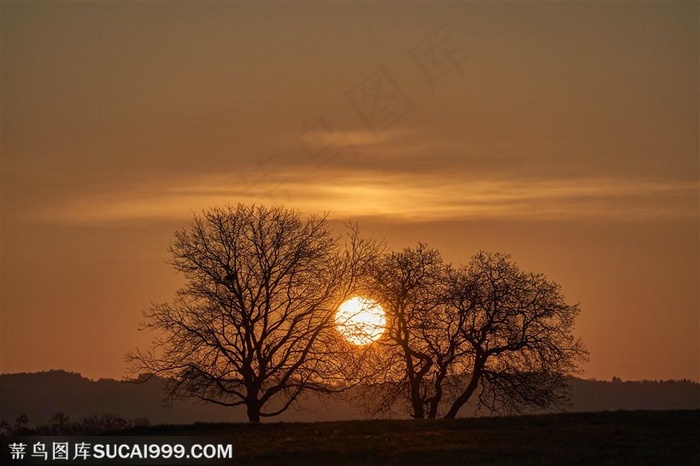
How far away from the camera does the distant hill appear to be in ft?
410

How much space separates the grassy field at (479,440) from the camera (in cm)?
3266

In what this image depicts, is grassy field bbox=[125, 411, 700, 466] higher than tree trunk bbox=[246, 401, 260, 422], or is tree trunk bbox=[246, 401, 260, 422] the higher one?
tree trunk bbox=[246, 401, 260, 422]

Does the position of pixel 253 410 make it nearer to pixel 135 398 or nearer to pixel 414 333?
pixel 414 333

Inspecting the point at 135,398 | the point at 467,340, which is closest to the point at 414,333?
the point at 467,340

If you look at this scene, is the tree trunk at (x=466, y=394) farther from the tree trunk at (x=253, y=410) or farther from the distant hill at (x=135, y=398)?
the distant hill at (x=135, y=398)

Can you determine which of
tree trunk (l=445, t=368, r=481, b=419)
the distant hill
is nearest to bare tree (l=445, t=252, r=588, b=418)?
tree trunk (l=445, t=368, r=481, b=419)

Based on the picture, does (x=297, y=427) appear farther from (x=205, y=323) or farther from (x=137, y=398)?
(x=137, y=398)

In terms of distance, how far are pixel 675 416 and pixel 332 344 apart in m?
19.6

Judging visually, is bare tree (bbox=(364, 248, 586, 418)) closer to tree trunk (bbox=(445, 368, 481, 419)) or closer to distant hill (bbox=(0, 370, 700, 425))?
tree trunk (bbox=(445, 368, 481, 419))

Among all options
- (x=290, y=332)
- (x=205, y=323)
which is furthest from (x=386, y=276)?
(x=205, y=323)

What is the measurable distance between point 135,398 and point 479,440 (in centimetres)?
10776

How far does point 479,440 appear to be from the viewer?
36.2 metres

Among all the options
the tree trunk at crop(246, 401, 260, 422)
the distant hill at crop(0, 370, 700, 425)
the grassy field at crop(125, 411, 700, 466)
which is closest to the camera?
the grassy field at crop(125, 411, 700, 466)

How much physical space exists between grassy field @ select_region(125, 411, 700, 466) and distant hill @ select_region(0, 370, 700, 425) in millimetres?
80539
